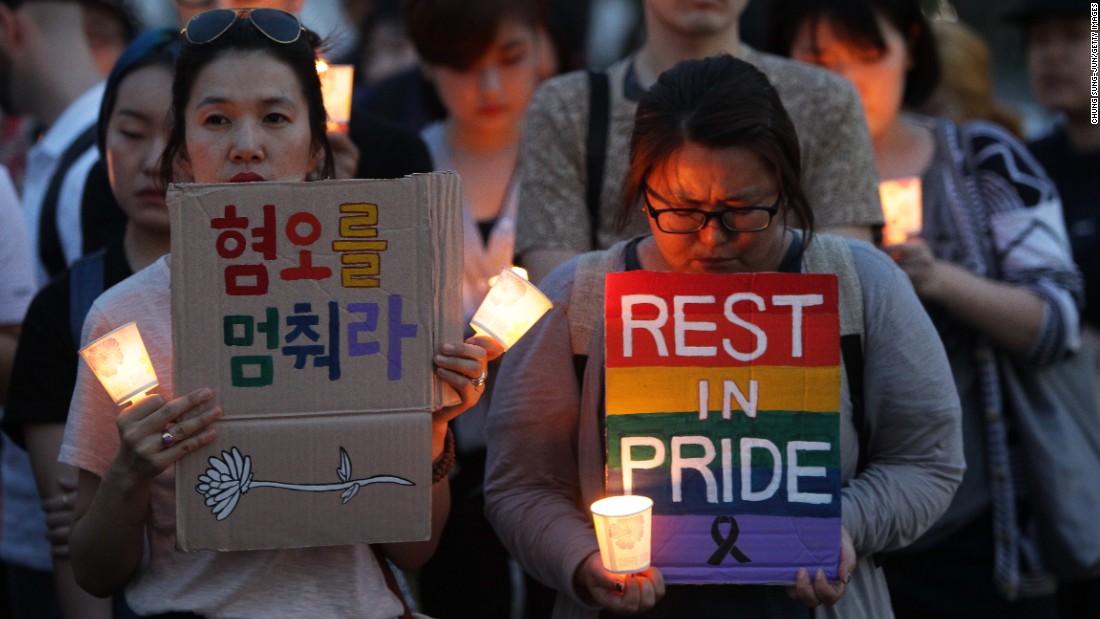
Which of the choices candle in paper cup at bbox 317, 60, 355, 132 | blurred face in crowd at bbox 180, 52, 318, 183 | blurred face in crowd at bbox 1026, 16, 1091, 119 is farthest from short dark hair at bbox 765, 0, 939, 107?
blurred face in crowd at bbox 180, 52, 318, 183

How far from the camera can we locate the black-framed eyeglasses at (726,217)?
2.79 metres

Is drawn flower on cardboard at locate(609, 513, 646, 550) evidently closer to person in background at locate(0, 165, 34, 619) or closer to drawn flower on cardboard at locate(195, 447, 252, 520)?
drawn flower on cardboard at locate(195, 447, 252, 520)

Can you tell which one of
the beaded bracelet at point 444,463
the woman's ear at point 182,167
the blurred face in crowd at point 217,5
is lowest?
the beaded bracelet at point 444,463

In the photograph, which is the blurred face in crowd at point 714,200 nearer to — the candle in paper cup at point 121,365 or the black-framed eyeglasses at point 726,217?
the black-framed eyeglasses at point 726,217

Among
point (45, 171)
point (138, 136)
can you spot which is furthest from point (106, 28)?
point (138, 136)

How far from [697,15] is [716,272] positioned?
115cm

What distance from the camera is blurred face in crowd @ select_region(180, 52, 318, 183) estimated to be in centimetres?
289

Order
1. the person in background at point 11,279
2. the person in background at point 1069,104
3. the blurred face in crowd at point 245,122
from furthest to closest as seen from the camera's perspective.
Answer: the person in background at point 1069,104, the person in background at point 11,279, the blurred face in crowd at point 245,122

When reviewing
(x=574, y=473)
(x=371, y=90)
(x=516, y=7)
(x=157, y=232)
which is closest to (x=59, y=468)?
(x=157, y=232)

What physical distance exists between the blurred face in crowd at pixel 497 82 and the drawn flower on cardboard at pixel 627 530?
2.29 metres

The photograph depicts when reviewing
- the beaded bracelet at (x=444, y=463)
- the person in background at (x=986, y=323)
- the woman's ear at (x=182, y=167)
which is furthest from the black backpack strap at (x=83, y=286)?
the person in background at (x=986, y=323)

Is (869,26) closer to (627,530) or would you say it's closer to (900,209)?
(900,209)

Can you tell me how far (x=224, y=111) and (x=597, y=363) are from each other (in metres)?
0.93

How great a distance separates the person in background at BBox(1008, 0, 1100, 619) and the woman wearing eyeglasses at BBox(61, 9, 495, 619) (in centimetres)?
320
